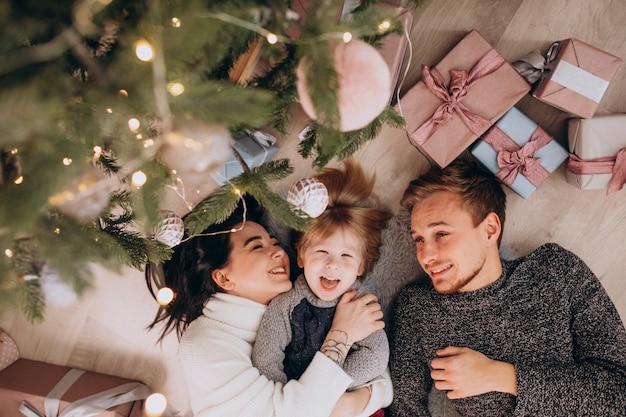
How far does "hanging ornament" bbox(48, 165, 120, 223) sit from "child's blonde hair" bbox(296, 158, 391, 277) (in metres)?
0.81

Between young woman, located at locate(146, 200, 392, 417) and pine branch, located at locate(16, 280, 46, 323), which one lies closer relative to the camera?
pine branch, located at locate(16, 280, 46, 323)

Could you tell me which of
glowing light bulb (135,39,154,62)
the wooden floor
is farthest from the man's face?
glowing light bulb (135,39,154,62)

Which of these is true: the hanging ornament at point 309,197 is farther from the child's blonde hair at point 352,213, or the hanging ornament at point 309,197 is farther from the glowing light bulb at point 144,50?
the glowing light bulb at point 144,50

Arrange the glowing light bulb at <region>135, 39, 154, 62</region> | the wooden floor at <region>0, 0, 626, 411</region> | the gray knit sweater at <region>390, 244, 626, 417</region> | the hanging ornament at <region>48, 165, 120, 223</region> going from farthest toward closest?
1. the wooden floor at <region>0, 0, 626, 411</region>
2. the gray knit sweater at <region>390, 244, 626, 417</region>
3. the hanging ornament at <region>48, 165, 120, 223</region>
4. the glowing light bulb at <region>135, 39, 154, 62</region>

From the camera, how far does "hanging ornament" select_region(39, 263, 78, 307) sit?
35.5 inches

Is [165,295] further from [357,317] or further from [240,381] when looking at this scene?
[357,317]

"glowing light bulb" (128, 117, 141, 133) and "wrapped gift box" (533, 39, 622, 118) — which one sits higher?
"wrapped gift box" (533, 39, 622, 118)

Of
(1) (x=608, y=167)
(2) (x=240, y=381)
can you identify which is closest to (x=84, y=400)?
(2) (x=240, y=381)

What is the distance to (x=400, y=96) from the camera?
1765 millimetres

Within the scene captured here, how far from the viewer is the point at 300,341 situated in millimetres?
1688

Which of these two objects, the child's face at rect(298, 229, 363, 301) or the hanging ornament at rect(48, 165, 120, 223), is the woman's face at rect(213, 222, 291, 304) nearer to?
the child's face at rect(298, 229, 363, 301)

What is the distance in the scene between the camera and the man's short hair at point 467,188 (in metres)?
1.61

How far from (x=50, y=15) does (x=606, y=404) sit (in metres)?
1.91

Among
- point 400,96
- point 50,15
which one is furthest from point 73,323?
point 400,96
